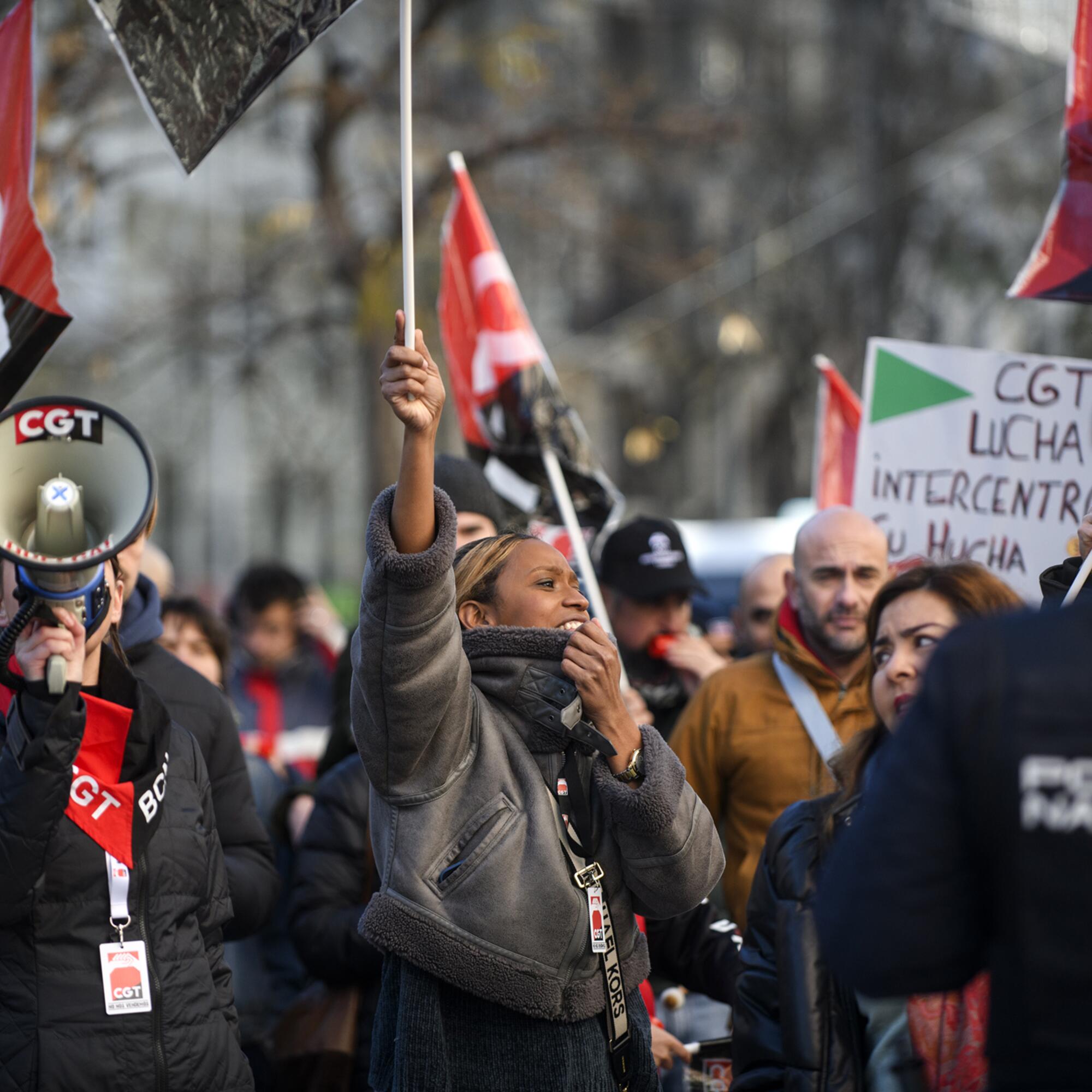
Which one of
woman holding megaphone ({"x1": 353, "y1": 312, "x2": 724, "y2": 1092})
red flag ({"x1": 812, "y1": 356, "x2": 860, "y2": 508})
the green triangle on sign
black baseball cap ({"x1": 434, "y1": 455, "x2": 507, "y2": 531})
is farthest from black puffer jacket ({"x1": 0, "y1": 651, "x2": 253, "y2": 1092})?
red flag ({"x1": 812, "y1": 356, "x2": 860, "y2": 508})

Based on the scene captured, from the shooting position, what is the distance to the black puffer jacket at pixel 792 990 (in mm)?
2756

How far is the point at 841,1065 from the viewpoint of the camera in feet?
9.00

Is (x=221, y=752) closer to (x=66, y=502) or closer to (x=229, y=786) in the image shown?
(x=229, y=786)

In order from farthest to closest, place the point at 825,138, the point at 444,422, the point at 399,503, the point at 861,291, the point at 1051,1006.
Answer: the point at 444,422 → the point at 825,138 → the point at 861,291 → the point at 399,503 → the point at 1051,1006

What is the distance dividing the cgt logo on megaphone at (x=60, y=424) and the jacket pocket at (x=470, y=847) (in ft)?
3.06

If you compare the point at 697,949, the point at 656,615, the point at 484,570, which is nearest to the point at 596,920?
the point at 484,570

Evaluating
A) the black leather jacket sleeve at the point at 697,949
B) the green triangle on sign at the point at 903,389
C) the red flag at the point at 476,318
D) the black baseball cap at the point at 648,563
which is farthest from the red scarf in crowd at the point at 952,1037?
the red flag at the point at 476,318

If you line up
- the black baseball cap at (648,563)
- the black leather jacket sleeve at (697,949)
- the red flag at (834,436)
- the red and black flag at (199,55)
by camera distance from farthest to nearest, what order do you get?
the red flag at (834,436), the black baseball cap at (648,563), the black leather jacket sleeve at (697,949), the red and black flag at (199,55)

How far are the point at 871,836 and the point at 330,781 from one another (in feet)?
8.22

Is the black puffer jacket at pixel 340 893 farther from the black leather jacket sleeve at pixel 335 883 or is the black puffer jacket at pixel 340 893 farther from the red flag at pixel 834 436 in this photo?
the red flag at pixel 834 436

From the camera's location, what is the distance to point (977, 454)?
5.11m

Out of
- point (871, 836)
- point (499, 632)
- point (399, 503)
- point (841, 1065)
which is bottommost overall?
point (841, 1065)

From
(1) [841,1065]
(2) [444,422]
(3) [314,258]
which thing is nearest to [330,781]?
(1) [841,1065]

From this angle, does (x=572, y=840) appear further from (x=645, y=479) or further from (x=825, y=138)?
(x=645, y=479)
